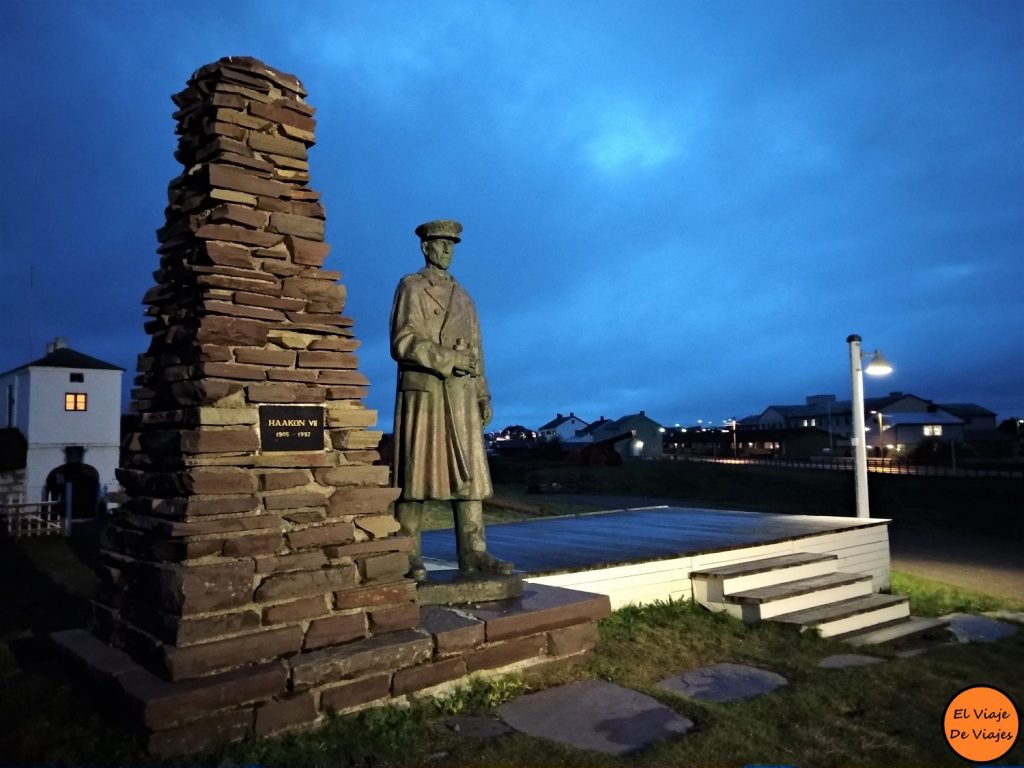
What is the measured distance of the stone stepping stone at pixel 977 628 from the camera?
7.22 meters

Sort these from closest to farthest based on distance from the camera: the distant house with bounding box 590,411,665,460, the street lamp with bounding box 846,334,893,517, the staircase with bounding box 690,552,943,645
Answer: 1. the staircase with bounding box 690,552,943,645
2. the street lamp with bounding box 846,334,893,517
3. the distant house with bounding box 590,411,665,460

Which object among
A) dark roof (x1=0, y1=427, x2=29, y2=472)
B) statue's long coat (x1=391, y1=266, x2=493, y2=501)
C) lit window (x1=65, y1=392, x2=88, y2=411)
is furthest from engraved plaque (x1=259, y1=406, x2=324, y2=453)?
lit window (x1=65, y1=392, x2=88, y2=411)

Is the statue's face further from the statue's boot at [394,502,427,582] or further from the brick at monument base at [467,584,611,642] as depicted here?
the brick at monument base at [467,584,611,642]

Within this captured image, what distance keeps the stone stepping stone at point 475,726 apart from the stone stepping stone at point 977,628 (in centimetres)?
525

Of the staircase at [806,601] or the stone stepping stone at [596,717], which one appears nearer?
the stone stepping stone at [596,717]

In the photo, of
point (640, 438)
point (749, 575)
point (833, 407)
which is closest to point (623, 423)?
point (640, 438)

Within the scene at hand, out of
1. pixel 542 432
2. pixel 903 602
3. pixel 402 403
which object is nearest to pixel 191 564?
pixel 402 403

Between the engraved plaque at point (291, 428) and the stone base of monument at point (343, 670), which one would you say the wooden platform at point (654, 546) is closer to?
the stone base of monument at point (343, 670)

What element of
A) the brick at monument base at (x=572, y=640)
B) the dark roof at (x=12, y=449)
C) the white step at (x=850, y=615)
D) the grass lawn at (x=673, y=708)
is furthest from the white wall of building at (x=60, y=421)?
the white step at (x=850, y=615)

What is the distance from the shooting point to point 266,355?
4.45m

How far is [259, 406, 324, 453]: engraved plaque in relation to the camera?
4367mm

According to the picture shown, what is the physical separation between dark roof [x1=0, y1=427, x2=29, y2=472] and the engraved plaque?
26194 millimetres

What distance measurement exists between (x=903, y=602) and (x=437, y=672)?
524 cm

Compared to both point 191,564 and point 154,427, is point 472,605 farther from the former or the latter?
point 154,427
